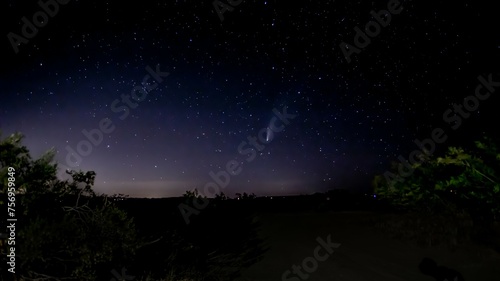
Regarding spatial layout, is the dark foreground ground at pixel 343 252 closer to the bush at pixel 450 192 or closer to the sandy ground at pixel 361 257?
the sandy ground at pixel 361 257

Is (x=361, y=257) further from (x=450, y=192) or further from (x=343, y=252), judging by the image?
(x=450, y=192)

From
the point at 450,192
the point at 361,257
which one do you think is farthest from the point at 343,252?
the point at 450,192

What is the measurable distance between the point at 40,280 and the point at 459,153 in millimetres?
11313

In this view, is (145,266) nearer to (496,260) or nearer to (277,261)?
(277,261)

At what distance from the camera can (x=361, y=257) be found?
33.8 ft

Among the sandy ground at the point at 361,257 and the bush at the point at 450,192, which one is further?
the bush at the point at 450,192

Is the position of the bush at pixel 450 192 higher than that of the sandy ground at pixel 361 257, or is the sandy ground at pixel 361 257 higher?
the bush at pixel 450 192

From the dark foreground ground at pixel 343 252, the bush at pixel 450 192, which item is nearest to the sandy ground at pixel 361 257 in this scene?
the dark foreground ground at pixel 343 252

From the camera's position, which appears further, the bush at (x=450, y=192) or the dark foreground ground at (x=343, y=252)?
the bush at (x=450, y=192)

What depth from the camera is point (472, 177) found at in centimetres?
1084

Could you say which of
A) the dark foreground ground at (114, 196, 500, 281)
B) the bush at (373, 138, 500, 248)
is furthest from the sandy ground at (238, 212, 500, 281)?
the bush at (373, 138, 500, 248)

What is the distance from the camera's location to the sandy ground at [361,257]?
898 centimetres

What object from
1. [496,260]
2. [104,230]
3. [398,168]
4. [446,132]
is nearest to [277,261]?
[104,230]

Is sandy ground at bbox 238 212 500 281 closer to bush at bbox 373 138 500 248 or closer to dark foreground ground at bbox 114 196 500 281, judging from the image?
dark foreground ground at bbox 114 196 500 281
